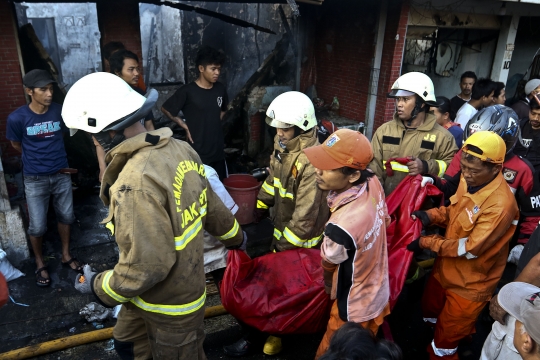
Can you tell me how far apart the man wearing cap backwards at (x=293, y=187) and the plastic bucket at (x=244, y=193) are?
1367 mm

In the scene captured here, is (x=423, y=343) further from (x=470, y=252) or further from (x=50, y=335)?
(x=50, y=335)

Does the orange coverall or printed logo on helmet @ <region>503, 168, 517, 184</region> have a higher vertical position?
printed logo on helmet @ <region>503, 168, 517, 184</region>

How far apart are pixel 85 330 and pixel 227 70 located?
25.4 feet

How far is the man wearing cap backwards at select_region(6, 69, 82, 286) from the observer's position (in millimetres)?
4281

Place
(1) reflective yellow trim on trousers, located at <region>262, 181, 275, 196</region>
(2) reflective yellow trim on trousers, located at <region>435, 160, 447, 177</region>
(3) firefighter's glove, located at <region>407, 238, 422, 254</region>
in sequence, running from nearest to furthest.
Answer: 1. (3) firefighter's glove, located at <region>407, 238, 422, 254</region>
2. (1) reflective yellow trim on trousers, located at <region>262, 181, 275, 196</region>
3. (2) reflective yellow trim on trousers, located at <region>435, 160, 447, 177</region>

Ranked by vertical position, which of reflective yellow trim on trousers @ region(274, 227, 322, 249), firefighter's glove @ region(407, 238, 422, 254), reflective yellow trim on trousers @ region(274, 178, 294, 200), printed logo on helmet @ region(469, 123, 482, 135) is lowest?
reflective yellow trim on trousers @ region(274, 227, 322, 249)

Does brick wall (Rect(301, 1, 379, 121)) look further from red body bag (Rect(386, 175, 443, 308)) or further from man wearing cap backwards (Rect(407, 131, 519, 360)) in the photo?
man wearing cap backwards (Rect(407, 131, 519, 360))

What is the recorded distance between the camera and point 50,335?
381cm

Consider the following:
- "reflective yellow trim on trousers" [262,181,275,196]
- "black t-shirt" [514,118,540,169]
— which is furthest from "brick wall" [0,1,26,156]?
"black t-shirt" [514,118,540,169]

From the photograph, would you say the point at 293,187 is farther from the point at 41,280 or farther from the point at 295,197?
the point at 41,280

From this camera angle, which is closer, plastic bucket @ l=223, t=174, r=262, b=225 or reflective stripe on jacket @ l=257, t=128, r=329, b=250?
reflective stripe on jacket @ l=257, t=128, r=329, b=250

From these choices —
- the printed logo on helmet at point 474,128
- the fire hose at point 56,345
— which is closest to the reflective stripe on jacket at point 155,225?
the fire hose at point 56,345

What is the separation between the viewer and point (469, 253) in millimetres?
2963

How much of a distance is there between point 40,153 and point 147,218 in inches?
121
